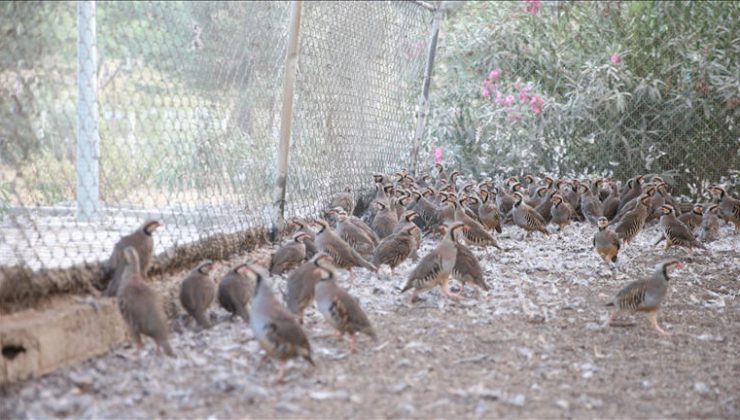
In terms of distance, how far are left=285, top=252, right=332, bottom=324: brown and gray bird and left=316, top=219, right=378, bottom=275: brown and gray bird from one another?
1.22m

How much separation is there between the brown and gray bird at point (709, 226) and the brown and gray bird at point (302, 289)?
5.99 m

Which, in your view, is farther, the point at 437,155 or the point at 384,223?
the point at 437,155

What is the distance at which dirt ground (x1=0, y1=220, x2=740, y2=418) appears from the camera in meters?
4.17

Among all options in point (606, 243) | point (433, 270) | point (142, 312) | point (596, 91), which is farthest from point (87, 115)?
point (596, 91)

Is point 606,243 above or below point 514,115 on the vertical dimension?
below

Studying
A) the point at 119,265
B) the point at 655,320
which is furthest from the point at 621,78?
the point at 119,265

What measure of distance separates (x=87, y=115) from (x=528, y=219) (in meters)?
6.20

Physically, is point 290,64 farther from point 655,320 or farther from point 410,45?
point 410,45

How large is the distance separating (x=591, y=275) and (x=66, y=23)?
5.50 meters

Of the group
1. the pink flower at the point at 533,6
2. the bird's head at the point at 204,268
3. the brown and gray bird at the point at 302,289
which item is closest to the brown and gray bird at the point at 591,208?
the pink flower at the point at 533,6

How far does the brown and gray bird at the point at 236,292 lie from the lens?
18.4ft

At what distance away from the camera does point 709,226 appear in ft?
32.9

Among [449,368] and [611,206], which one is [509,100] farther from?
[449,368]

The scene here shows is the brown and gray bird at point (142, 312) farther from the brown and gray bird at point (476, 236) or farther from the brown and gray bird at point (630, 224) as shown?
the brown and gray bird at point (630, 224)
